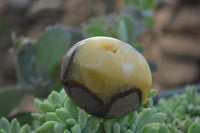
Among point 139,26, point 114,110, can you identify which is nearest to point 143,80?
point 114,110

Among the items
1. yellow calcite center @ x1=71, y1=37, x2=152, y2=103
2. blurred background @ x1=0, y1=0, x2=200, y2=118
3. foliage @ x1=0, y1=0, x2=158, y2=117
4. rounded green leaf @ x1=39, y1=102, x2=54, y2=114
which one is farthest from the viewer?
blurred background @ x1=0, y1=0, x2=200, y2=118

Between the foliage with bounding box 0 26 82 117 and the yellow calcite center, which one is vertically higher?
the yellow calcite center

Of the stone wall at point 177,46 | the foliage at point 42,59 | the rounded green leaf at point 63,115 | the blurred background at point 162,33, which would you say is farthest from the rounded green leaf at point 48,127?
the stone wall at point 177,46

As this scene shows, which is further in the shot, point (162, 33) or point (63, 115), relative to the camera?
point (162, 33)

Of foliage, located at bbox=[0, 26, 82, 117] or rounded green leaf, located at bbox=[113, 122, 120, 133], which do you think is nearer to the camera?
rounded green leaf, located at bbox=[113, 122, 120, 133]

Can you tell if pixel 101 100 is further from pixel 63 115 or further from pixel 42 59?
pixel 42 59

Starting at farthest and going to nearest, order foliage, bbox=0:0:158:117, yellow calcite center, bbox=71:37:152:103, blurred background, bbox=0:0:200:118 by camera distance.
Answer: blurred background, bbox=0:0:200:118
foliage, bbox=0:0:158:117
yellow calcite center, bbox=71:37:152:103

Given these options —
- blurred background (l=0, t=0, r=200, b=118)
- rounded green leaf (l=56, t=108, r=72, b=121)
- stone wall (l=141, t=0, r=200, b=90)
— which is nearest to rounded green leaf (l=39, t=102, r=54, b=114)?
rounded green leaf (l=56, t=108, r=72, b=121)

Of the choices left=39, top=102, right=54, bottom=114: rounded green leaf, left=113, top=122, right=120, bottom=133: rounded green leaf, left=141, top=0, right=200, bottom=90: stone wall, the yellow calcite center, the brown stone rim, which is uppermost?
the yellow calcite center

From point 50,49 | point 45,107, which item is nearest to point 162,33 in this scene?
point 50,49

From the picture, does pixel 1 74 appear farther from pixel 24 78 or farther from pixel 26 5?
pixel 24 78

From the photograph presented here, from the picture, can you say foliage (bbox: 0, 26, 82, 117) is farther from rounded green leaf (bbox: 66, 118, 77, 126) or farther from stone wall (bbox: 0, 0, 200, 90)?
stone wall (bbox: 0, 0, 200, 90)
